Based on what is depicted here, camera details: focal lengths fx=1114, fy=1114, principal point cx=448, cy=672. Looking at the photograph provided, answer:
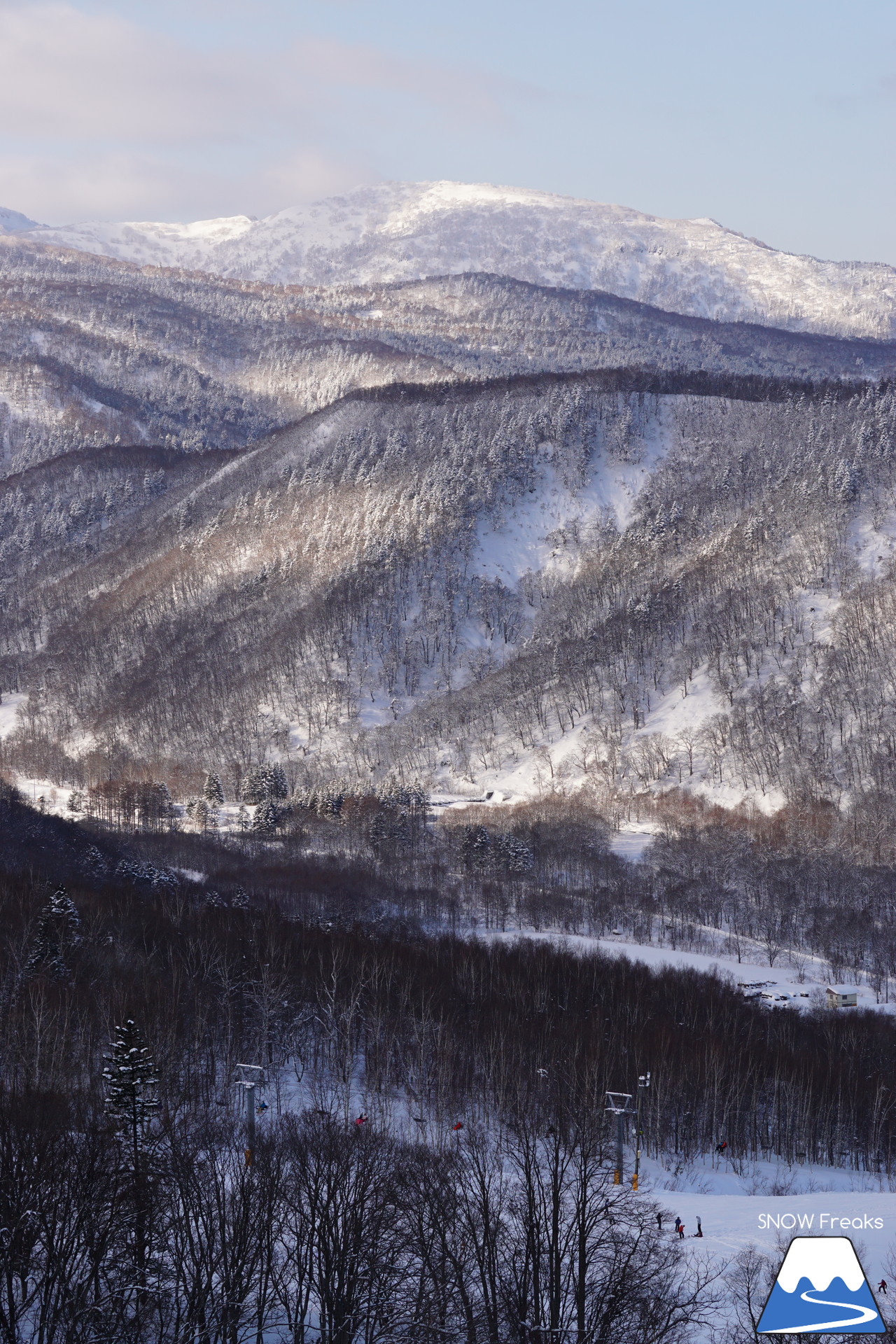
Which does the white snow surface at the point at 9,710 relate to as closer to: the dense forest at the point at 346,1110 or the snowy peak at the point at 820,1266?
the dense forest at the point at 346,1110

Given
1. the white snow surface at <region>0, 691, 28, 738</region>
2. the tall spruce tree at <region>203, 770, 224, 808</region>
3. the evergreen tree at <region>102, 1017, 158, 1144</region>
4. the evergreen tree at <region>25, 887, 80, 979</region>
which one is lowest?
the evergreen tree at <region>102, 1017, 158, 1144</region>

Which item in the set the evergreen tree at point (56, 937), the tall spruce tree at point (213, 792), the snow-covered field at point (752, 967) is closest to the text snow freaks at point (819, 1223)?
the evergreen tree at point (56, 937)

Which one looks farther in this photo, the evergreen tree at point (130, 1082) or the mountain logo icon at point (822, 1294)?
the evergreen tree at point (130, 1082)

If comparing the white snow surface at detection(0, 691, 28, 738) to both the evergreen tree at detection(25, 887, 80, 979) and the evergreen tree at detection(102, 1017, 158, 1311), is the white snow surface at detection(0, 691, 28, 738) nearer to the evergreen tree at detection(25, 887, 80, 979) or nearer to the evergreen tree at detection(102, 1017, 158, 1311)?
the evergreen tree at detection(25, 887, 80, 979)

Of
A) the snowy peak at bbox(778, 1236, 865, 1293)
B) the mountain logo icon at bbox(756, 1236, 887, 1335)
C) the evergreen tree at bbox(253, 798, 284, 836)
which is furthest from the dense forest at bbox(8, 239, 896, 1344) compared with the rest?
the snowy peak at bbox(778, 1236, 865, 1293)

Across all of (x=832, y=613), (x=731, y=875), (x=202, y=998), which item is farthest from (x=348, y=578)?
(x=202, y=998)

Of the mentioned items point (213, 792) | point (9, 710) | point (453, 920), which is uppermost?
point (9, 710)

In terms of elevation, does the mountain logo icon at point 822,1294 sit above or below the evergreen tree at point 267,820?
below

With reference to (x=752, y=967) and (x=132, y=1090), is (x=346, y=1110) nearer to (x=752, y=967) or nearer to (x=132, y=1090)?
(x=132, y=1090)

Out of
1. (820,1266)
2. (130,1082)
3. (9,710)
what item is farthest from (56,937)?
(9,710)
